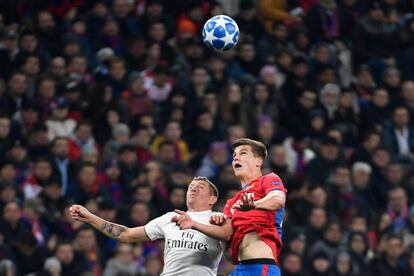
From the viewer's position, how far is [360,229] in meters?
16.1

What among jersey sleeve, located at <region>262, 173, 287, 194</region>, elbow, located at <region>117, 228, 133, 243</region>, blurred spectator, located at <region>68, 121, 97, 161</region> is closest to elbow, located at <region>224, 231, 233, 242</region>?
jersey sleeve, located at <region>262, 173, 287, 194</region>

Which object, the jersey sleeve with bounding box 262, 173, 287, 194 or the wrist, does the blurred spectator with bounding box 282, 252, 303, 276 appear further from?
the wrist

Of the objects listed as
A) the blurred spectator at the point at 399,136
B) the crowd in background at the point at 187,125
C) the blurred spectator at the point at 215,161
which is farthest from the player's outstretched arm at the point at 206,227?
the blurred spectator at the point at 399,136

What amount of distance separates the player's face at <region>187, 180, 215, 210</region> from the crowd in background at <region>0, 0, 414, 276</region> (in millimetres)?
3512

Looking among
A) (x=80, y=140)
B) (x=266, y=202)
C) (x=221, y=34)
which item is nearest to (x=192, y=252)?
(x=266, y=202)

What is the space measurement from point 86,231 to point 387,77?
6471 mm

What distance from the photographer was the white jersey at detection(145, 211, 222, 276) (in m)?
10.2

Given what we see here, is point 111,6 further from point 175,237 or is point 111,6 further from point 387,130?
point 175,237

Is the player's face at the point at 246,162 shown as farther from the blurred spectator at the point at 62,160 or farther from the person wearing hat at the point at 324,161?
the person wearing hat at the point at 324,161

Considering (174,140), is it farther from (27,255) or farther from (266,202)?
(266,202)

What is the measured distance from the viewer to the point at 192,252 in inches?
401

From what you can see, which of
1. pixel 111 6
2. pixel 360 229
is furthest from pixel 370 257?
pixel 111 6

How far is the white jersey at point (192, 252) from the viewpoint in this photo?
33.4 feet

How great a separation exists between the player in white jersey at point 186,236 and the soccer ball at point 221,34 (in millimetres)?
1642
